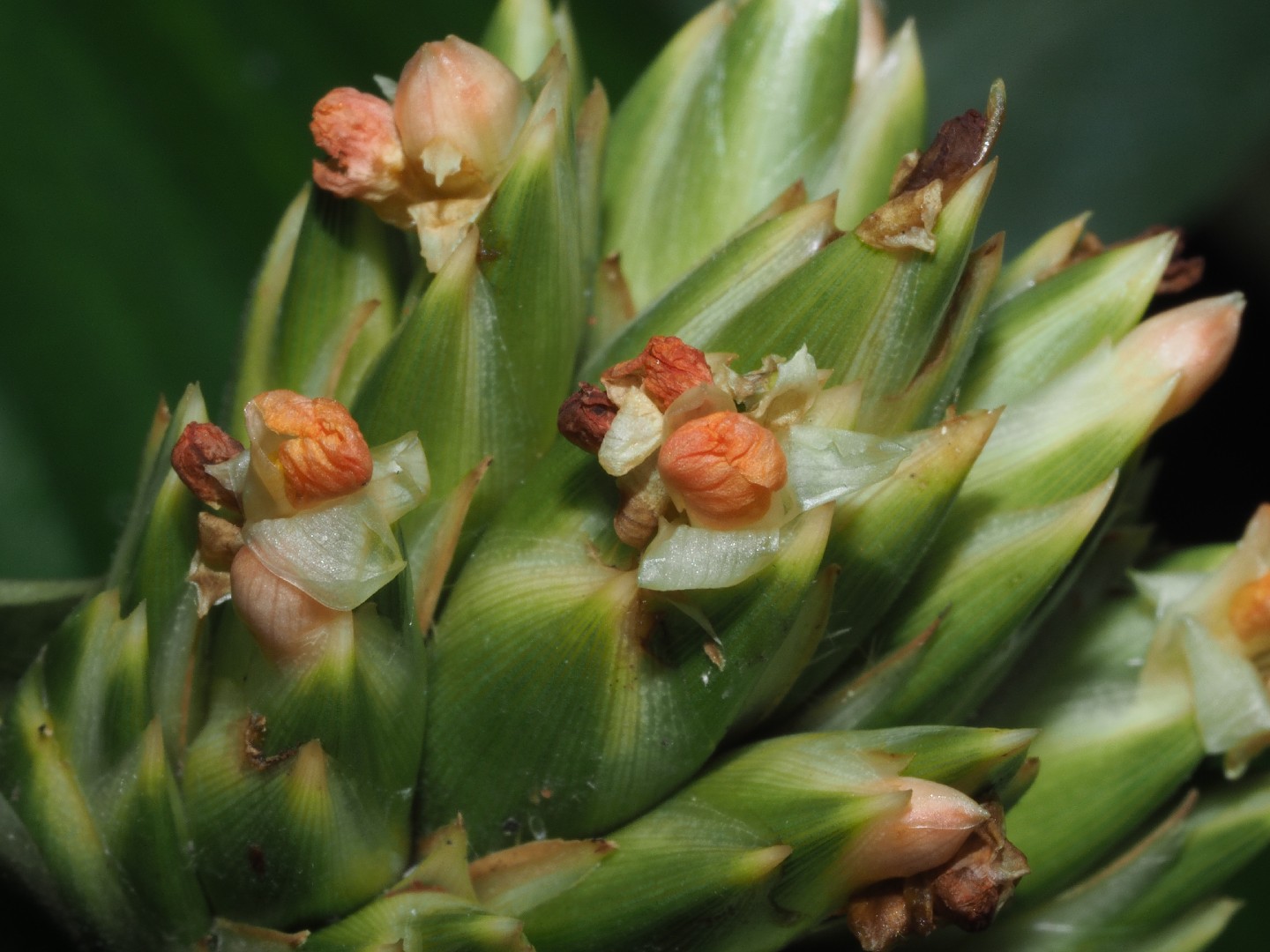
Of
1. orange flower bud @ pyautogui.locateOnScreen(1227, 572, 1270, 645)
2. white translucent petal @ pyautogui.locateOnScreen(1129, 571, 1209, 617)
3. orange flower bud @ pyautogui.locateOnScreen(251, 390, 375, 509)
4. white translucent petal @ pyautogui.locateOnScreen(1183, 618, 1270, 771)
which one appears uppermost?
orange flower bud @ pyautogui.locateOnScreen(251, 390, 375, 509)

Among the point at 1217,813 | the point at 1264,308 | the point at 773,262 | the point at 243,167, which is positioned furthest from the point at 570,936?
the point at 1264,308

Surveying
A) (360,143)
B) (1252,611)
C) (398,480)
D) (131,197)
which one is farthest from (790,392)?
(131,197)

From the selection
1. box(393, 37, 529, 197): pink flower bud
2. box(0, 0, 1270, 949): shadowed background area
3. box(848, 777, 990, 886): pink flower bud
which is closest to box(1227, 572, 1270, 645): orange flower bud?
box(848, 777, 990, 886): pink flower bud

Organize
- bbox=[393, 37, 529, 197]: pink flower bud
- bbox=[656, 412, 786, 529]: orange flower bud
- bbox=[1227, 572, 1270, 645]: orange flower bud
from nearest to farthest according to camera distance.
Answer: bbox=[656, 412, 786, 529]: orange flower bud → bbox=[393, 37, 529, 197]: pink flower bud → bbox=[1227, 572, 1270, 645]: orange flower bud

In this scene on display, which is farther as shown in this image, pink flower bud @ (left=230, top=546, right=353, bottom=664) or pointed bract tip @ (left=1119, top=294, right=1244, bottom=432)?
pointed bract tip @ (left=1119, top=294, right=1244, bottom=432)

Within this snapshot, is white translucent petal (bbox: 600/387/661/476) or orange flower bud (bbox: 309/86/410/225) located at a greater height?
orange flower bud (bbox: 309/86/410/225)

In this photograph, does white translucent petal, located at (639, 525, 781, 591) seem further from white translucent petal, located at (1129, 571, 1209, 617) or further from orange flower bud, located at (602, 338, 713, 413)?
white translucent petal, located at (1129, 571, 1209, 617)

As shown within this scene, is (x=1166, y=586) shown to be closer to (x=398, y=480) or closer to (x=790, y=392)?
(x=790, y=392)

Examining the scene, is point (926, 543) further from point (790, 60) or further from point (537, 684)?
point (790, 60)
